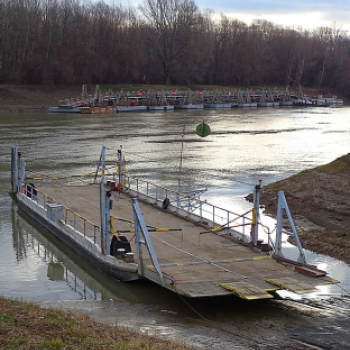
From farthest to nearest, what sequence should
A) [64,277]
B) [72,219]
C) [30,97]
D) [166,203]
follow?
1. [30,97]
2. [166,203]
3. [72,219]
4. [64,277]

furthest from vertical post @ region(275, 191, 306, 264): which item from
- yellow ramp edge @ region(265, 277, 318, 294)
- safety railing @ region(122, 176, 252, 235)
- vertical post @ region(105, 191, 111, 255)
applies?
vertical post @ region(105, 191, 111, 255)

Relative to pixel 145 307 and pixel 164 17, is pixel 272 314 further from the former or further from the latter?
pixel 164 17

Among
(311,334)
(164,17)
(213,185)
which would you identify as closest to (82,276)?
(311,334)

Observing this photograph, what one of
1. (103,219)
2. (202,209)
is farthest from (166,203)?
(103,219)

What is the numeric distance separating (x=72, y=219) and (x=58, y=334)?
953 cm

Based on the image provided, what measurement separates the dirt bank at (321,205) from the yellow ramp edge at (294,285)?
4265mm

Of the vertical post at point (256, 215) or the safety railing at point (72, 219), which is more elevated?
the vertical post at point (256, 215)

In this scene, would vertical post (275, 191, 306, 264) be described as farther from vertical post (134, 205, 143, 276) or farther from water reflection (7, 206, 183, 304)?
vertical post (134, 205, 143, 276)

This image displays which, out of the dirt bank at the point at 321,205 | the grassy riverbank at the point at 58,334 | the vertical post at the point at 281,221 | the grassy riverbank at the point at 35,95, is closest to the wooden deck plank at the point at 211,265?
the vertical post at the point at 281,221

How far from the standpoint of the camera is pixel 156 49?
109000mm

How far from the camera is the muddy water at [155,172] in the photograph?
11594mm

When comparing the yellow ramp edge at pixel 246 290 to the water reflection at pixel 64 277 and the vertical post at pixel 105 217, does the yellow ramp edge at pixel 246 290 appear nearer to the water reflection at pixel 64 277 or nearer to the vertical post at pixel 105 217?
the water reflection at pixel 64 277

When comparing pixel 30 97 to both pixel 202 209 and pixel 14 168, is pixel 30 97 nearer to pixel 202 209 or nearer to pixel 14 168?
pixel 14 168

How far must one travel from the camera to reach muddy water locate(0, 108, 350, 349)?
11594mm
